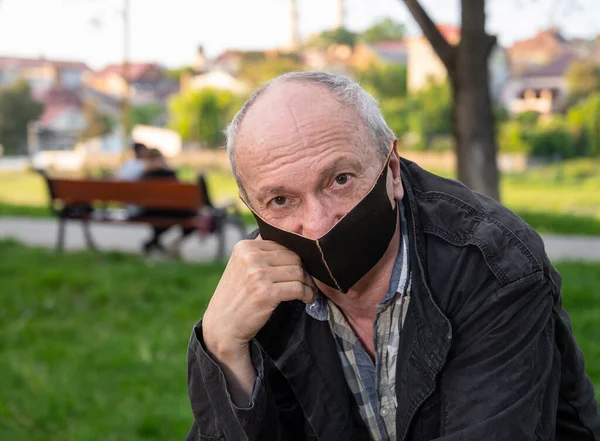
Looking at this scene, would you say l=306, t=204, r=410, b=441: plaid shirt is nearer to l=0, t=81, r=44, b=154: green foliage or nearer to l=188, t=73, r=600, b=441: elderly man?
l=188, t=73, r=600, b=441: elderly man

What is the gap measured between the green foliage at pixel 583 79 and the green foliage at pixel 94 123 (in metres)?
27.3

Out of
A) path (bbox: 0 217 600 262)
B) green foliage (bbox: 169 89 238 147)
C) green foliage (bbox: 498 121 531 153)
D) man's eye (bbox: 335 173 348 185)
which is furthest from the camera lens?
green foliage (bbox: 169 89 238 147)

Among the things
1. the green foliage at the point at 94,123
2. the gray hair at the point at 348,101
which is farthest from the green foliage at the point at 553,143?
the gray hair at the point at 348,101

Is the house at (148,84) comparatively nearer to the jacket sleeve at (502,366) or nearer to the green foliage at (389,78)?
the green foliage at (389,78)

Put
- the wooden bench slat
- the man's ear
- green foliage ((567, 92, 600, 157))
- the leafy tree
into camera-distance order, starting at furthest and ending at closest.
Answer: the leafy tree
green foliage ((567, 92, 600, 157))
the wooden bench slat
the man's ear

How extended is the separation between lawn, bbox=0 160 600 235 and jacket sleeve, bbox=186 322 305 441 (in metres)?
7.81

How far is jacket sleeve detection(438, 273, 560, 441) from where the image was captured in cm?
198

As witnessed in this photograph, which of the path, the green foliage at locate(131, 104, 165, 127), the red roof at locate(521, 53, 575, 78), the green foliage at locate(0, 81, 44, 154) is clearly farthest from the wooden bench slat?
the green foliage at locate(131, 104, 165, 127)

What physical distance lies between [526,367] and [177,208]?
23.4ft

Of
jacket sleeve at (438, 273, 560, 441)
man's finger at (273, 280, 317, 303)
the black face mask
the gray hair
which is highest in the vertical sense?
the gray hair

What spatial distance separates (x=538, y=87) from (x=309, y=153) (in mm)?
62542

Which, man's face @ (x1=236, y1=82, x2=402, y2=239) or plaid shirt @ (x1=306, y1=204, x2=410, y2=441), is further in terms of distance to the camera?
plaid shirt @ (x1=306, y1=204, x2=410, y2=441)

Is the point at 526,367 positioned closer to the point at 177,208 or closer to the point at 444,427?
the point at 444,427

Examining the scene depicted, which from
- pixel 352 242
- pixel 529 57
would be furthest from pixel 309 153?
pixel 529 57
